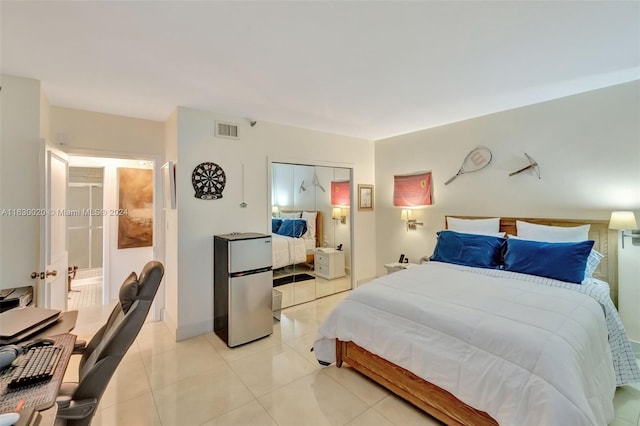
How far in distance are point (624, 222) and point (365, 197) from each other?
2990 mm

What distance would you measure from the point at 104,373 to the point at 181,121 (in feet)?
8.00

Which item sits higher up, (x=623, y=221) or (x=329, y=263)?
(x=623, y=221)

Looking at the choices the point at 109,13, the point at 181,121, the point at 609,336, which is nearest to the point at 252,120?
the point at 181,121

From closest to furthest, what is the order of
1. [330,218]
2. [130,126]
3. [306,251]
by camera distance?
[130,126] → [306,251] → [330,218]

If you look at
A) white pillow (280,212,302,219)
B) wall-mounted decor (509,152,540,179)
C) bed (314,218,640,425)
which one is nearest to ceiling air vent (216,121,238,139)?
white pillow (280,212,302,219)

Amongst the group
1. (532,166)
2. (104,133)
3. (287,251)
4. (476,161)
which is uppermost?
(104,133)

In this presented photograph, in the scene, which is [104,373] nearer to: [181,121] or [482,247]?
[181,121]

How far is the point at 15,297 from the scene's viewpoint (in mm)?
2129

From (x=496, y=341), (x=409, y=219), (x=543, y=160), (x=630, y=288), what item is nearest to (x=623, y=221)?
(x=630, y=288)

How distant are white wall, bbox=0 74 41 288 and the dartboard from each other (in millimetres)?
1255

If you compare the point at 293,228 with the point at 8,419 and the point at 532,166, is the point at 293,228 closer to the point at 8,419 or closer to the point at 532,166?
the point at 532,166

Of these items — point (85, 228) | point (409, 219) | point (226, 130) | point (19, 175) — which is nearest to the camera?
point (19, 175)

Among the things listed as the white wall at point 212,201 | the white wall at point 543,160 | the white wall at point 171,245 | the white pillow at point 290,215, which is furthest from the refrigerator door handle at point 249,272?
the white wall at point 543,160

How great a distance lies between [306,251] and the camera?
3.99 m
